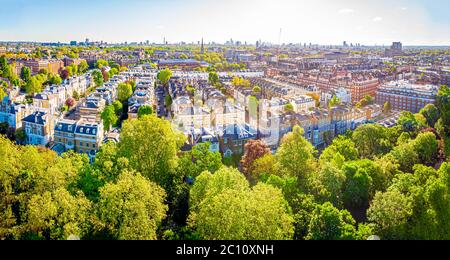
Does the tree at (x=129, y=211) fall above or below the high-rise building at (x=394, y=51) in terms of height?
below

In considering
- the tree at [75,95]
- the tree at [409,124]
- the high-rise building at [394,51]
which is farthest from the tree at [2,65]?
the high-rise building at [394,51]

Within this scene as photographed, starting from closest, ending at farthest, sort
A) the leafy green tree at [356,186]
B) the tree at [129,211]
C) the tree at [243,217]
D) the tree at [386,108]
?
the tree at [243,217], the tree at [129,211], the leafy green tree at [356,186], the tree at [386,108]

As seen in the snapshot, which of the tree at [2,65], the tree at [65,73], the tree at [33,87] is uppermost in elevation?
the tree at [2,65]

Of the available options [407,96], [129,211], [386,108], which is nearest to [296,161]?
[129,211]

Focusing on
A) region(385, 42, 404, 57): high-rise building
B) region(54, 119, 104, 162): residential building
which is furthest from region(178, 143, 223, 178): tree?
region(385, 42, 404, 57): high-rise building

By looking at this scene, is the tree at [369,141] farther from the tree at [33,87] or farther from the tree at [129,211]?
the tree at [33,87]

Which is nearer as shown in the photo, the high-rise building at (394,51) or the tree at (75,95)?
the tree at (75,95)
